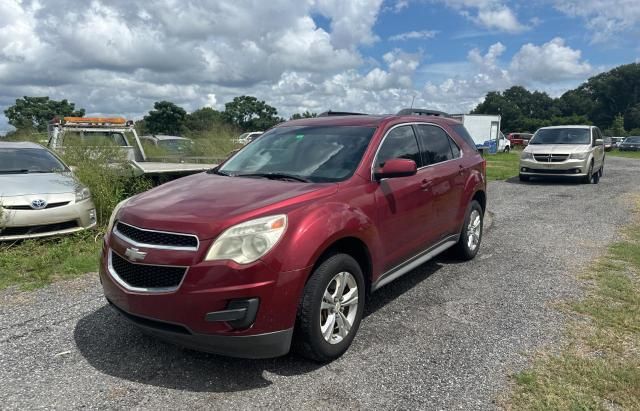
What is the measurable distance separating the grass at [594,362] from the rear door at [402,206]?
4.56 ft

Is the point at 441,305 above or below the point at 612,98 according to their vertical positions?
below

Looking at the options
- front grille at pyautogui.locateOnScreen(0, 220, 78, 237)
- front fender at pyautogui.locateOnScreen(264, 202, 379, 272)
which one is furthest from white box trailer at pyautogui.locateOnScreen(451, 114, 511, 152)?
front fender at pyautogui.locateOnScreen(264, 202, 379, 272)

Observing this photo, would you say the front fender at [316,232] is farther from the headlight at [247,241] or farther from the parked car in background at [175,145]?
the parked car in background at [175,145]

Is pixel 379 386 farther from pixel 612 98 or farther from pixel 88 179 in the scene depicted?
pixel 612 98

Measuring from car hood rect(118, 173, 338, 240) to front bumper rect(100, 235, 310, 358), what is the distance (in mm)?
175

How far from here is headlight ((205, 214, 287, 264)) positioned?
2859 millimetres

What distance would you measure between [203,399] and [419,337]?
1757mm

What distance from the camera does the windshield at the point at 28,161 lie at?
6.92m

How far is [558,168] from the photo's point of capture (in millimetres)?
14102

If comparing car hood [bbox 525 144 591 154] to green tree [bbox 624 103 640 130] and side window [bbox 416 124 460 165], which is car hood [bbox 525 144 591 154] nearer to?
side window [bbox 416 124 460 165]

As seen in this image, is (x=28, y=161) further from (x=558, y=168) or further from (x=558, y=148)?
(x=558, y=148)

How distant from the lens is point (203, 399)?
9.60 feet

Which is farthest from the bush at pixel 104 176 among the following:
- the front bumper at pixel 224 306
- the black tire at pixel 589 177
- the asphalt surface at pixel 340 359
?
the black tire at pixel 589 177

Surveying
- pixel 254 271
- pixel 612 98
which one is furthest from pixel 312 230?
pixel 612 98
